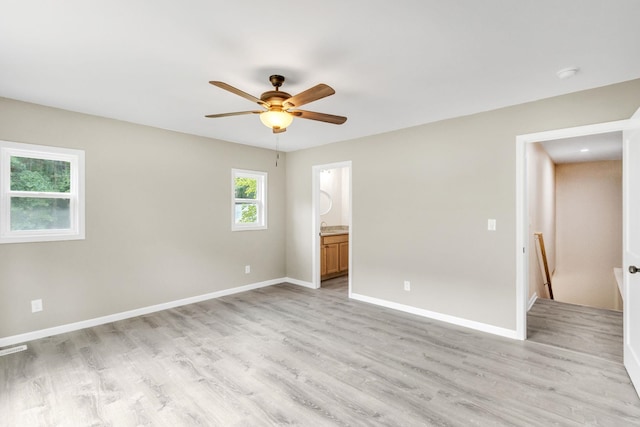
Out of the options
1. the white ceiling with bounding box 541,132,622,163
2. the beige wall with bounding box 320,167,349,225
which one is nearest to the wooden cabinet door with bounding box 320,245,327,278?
the beige wall with bounding box 320,167,349,225

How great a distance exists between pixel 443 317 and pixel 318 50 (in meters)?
3.34

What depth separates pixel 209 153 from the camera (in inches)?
189

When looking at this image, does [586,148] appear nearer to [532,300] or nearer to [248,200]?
[532,300]

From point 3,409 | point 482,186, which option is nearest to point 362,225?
point 482,186

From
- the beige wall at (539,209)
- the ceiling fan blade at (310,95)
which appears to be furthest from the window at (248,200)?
the beige wall at (539,209)

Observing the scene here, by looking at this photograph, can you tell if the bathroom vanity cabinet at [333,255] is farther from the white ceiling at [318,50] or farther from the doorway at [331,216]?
the white ceiling at [318,50]

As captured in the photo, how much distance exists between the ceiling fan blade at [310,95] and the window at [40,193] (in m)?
2.80

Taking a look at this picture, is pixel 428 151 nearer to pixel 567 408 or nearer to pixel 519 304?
pixel 519 304

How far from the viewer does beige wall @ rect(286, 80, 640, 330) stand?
3.21 metres

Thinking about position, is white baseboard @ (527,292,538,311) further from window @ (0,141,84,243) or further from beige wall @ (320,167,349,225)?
window @ (0,141,84,243)

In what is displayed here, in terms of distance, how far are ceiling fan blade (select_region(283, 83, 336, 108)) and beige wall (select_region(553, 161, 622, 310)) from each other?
6.66 metres

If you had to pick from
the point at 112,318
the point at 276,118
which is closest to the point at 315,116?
the point at 276,118

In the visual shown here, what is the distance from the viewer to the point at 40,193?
11.0ft

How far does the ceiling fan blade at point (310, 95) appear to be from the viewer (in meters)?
2.12
